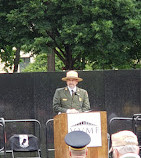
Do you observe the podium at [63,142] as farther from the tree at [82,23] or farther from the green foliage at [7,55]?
the green foliage at [7,55]

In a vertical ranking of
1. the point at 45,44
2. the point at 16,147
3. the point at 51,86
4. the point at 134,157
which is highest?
the point at 45,44

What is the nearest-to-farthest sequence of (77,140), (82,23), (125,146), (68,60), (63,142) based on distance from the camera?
(125,146)
(77,140)
(63,142)
(82,23)
(68,60)

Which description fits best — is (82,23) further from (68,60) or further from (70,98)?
(70,98)

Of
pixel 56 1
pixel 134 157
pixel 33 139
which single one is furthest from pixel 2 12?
pixel 134 157

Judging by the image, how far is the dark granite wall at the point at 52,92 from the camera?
10.5m

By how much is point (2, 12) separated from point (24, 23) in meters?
2.04

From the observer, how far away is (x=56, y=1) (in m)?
17.4

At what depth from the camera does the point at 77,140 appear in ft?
12.6

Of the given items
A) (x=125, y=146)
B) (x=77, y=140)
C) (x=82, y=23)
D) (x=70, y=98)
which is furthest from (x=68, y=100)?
(x=82, y=23)

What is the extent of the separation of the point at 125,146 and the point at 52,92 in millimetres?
7437

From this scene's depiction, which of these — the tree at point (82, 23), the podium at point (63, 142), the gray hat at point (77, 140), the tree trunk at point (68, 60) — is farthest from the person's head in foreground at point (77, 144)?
the tree trunk at point (68, 60)

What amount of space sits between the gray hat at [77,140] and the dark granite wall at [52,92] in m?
6.52

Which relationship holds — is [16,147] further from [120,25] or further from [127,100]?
[120,25]

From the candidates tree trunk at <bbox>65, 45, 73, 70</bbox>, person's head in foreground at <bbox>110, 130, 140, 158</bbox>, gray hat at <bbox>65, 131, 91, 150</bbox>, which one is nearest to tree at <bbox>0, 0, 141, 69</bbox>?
tree trunk at <bbox>65, 45, 73, 70</bbox>
